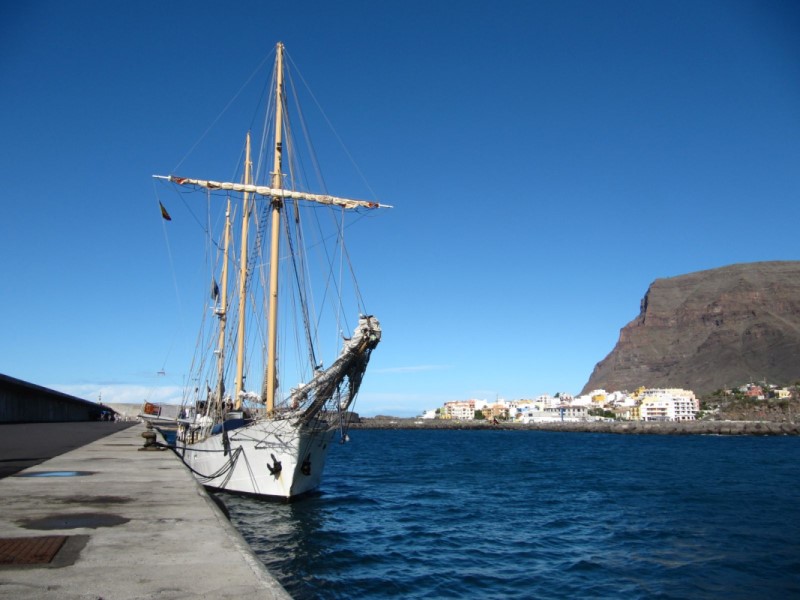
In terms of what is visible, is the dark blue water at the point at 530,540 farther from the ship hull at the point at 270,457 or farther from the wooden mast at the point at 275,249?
the wooden mast at the point at 275,249

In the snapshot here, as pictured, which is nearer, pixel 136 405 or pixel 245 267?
pixel 245 267

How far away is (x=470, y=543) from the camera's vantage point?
18219 millimetres

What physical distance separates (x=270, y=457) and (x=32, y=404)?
36747 mm

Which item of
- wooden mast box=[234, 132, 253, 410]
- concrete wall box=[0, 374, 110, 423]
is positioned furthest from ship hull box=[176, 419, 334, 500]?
concrete wall box=[0, 374, 110, 423]

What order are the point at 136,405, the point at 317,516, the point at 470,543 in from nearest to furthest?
the point at 470,543
the point at 317,516
the point at 136,405

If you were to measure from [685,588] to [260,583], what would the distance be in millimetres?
11636

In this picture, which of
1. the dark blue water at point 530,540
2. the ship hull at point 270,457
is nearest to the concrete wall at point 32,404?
the ship hull at point 270,457

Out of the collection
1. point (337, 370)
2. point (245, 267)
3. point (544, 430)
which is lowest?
point (544, 430)

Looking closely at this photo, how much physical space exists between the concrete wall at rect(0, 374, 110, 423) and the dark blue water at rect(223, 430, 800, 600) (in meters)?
25.2

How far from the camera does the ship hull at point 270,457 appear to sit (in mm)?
23109

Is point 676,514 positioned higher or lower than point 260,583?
lower

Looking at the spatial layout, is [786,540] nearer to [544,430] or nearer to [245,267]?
[245,267]

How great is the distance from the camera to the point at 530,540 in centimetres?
1881

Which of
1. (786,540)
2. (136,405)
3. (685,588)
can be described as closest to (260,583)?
(685,588)
